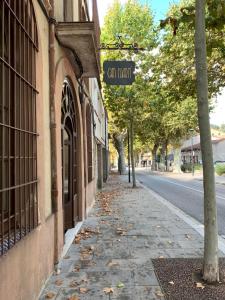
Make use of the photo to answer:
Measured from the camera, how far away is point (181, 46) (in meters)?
17.3

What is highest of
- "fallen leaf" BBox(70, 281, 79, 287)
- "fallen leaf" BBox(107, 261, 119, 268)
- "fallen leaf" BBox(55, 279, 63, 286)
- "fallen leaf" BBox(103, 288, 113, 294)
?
"fallen leaf" BBox(107, 261, 119, 268)

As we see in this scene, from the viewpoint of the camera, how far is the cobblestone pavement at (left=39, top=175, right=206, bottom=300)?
531 centimetres

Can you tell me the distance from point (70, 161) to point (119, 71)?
2.63 m

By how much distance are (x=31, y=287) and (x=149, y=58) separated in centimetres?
2111

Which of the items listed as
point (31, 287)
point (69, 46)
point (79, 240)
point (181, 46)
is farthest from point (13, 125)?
point (181, 46)

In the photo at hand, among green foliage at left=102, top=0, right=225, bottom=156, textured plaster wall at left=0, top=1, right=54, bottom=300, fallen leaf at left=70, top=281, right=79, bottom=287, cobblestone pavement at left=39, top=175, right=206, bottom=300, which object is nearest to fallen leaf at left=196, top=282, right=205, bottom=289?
cobblestone pavement at left=39, top=175, right=206, bottom=300

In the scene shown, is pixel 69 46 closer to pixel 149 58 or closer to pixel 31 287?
pixel 31 287

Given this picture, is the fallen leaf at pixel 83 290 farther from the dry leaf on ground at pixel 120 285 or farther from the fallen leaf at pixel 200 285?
the fallen leaf at pixel 200 285

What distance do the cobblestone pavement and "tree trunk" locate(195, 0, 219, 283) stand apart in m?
0.82

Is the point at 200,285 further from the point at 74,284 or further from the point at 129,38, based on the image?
the point at 129,38

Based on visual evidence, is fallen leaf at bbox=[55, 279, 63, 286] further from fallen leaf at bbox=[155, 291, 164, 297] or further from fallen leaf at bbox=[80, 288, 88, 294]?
fallen leaf at bbox=[155, 291, 164, 297]

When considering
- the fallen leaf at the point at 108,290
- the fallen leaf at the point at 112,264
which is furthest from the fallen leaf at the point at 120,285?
the fallen leaf at the point at 112,264

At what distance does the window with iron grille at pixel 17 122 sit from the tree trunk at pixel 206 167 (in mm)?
2320

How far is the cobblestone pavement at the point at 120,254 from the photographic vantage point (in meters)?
5.31
